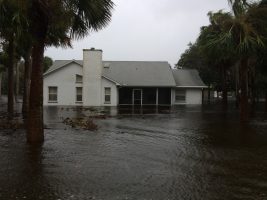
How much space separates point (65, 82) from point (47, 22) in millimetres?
30527

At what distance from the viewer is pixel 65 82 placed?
142ft

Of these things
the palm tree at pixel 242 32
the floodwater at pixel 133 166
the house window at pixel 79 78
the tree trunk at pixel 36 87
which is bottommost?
the floodwater at pixel 133 166

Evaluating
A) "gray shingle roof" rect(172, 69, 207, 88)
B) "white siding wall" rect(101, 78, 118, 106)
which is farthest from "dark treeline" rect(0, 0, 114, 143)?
"gray shingle roof" rect(172, 69, 207, 88)

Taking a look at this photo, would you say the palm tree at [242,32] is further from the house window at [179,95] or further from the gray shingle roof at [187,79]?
the house window at [179,95]

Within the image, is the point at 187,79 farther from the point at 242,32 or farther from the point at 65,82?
the point at 242,32

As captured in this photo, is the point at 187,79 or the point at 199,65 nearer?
the point at 187,79

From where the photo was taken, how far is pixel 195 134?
17.7 metres

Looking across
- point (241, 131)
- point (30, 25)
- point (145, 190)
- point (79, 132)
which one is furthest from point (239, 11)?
point (145, 190)

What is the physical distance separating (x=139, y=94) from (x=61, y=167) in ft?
118

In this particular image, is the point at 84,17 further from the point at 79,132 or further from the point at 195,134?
the point at 195,134

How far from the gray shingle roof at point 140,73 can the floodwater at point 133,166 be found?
2820 cm

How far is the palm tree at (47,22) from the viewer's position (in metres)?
12.9

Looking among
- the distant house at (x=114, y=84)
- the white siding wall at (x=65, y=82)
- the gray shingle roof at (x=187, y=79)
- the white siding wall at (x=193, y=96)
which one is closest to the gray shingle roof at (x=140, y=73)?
the distant house at (x=114, y=84)

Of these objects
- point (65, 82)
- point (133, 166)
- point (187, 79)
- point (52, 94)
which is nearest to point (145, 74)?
point (187, 79)
